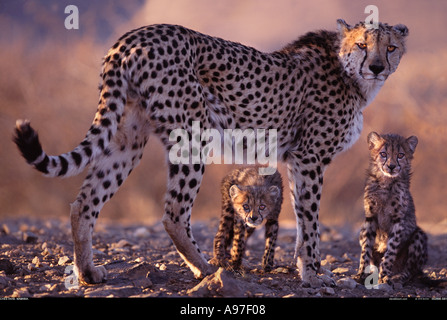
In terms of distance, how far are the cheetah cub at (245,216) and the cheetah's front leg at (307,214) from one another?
41 cm

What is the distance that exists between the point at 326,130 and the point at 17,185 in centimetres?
744

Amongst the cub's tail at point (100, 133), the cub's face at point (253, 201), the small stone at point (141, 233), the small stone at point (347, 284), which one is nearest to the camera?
the cub's tail at point (100, 133)

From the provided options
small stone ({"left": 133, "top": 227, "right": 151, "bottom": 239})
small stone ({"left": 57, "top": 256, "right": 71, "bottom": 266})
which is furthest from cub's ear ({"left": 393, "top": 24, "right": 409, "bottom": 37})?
small stone ({"left": 133, "top": 227, "right": 151, "bottom": 239})

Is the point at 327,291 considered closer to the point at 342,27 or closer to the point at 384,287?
the point at 384,287

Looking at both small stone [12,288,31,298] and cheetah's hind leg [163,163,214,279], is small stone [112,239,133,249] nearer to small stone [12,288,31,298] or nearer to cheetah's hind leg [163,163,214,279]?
cheetah's hind leg [163,163,214,279]

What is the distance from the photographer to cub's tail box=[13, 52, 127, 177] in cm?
414

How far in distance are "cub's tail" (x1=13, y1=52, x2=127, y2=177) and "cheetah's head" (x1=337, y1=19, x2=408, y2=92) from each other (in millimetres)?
2042

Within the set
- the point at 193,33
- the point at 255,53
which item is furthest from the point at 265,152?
the point at 193,33

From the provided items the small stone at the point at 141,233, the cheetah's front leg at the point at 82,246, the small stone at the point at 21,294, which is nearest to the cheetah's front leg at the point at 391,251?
the cheetah's front leg at the point at 82,246

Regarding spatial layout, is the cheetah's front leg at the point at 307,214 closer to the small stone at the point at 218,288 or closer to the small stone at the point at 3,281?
the small stone at the point at 218,288

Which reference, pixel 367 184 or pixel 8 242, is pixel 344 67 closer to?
pixel 367 184

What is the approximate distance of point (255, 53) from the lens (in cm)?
537

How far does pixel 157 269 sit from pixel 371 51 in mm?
2533

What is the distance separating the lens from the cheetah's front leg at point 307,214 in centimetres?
521
